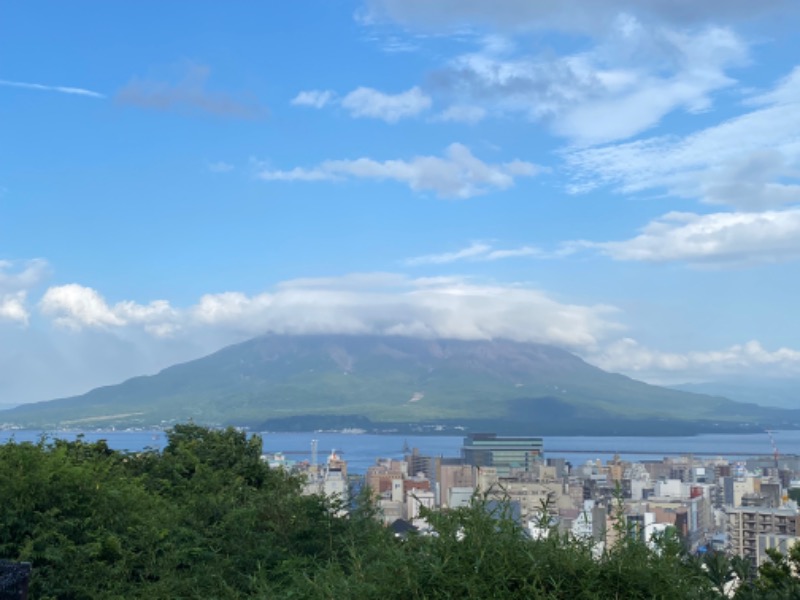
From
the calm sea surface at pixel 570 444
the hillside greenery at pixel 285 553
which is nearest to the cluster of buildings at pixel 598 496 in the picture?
the hillside greenery at pixel 285 553

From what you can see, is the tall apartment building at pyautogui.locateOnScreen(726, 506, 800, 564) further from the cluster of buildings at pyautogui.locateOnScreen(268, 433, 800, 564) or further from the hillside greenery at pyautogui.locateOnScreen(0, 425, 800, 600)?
the hillside greenery at pyautogui.locateOnScreen(0, 425, 800, 600)

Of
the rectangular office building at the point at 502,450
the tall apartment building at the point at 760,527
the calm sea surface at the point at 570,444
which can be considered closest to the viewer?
the tall apartment building at the point at 760,527

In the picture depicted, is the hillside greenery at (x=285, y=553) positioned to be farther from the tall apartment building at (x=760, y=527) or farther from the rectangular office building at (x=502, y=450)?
the rectangular office building at (x=502, y=450)

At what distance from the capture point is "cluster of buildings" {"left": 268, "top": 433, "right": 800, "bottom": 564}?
13.5ft

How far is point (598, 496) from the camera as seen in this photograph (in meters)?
25.4

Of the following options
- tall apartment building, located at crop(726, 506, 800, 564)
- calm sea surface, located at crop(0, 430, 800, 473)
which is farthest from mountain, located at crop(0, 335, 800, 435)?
tall apartment building, located at crop(726, 506, 800, 564)

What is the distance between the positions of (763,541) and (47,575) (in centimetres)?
676

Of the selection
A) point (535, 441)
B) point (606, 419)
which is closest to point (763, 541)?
point (535, 441)

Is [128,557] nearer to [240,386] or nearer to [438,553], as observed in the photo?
[438,553]

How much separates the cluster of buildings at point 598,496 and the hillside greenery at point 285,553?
0.67 feet

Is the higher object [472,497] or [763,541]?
[472,497]

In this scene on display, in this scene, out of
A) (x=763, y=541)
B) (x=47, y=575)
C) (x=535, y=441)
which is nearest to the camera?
(x=47, y=575)

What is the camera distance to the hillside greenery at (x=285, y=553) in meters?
3.50

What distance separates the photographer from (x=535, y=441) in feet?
226
